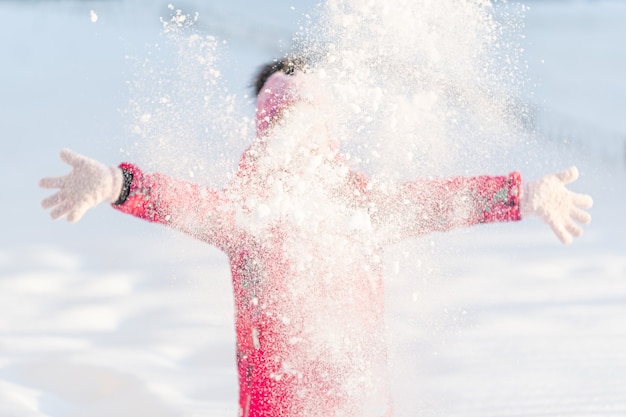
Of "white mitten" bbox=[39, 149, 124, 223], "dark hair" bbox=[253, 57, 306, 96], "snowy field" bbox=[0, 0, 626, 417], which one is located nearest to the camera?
"white mitten" bbox=[39, 149, 124, 223]

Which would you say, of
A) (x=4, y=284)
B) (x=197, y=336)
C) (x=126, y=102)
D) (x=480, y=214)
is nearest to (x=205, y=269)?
(x=197, y=336)

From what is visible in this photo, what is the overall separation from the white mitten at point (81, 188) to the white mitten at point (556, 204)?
1.23ft

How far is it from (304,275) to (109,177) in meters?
0.21

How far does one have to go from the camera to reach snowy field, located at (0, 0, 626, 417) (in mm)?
969

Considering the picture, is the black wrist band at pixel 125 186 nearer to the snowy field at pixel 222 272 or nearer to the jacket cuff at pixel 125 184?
the jacket cuff at pixel 125 184

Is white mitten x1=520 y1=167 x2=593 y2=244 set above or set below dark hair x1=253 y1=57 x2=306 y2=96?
below

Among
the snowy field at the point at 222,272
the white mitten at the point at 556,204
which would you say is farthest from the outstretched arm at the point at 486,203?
the snowy field at the point at 222,272

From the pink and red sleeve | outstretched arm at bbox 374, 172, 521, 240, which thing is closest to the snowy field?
outstretched arm at bbox 374, 172, 521, 240

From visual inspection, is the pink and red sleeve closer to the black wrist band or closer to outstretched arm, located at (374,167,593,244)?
the black wrist band

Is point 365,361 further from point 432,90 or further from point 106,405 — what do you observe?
point 432,90

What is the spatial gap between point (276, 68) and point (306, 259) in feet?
0.68

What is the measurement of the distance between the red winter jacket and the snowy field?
0.12 m

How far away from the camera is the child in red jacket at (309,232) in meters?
0.76

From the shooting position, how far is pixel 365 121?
2.67 feet
